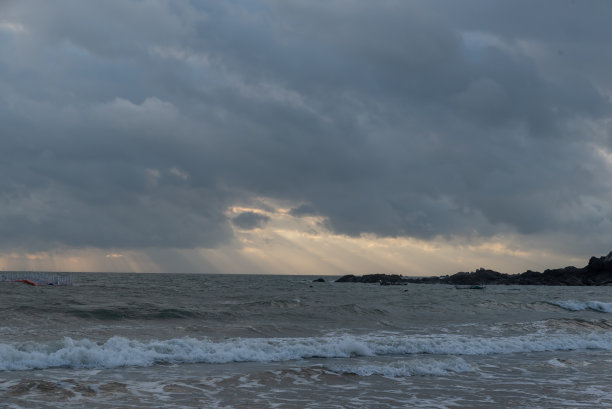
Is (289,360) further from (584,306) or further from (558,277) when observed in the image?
(558,277)

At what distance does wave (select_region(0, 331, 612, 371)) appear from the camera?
17.2 metres

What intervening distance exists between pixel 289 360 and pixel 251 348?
1720 mm

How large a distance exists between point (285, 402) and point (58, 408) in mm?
5343

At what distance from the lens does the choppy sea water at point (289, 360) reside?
1316cm

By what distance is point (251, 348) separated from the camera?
66.1 feet

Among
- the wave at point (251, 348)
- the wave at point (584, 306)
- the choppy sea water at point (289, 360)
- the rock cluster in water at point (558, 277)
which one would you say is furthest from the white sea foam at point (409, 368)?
the rock cluster in water at point (558, 277)

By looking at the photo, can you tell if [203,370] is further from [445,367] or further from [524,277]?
[524,277]

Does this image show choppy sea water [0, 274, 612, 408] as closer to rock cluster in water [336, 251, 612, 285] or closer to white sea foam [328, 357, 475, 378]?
white sea foam [328, 357, 475, 378]

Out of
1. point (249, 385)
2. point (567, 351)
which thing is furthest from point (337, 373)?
point (567, 351)

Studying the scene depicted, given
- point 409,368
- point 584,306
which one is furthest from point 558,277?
point 409,368

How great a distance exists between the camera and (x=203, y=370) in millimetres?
16938

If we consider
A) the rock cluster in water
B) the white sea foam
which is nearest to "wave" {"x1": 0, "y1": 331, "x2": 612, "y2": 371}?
the white sea foam

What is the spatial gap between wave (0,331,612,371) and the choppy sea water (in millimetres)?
54

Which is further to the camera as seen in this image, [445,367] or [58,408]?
[445,367]
